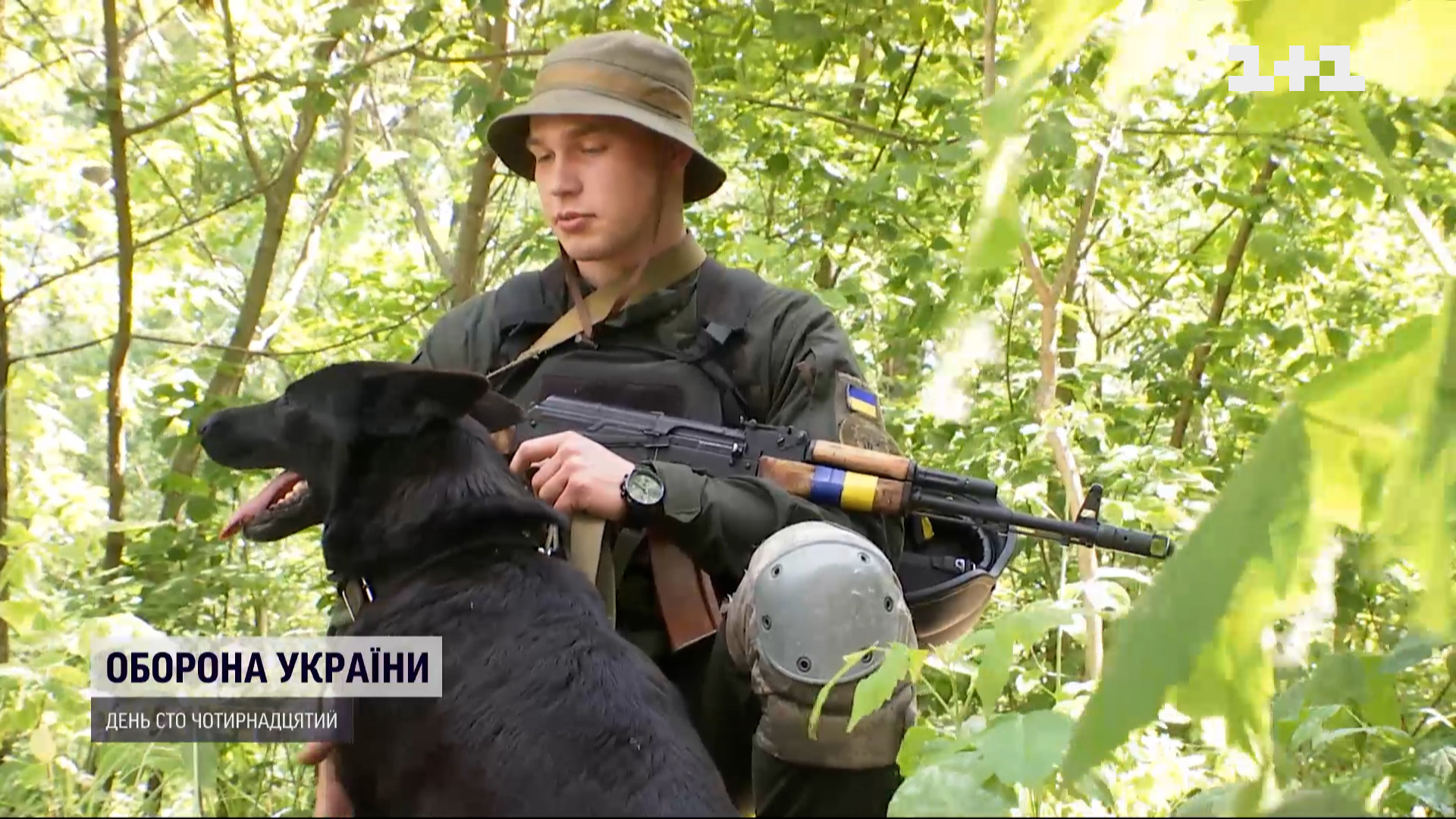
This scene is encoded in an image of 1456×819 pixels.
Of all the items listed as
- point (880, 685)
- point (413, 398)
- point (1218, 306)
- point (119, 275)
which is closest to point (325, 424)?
point (413, 398)

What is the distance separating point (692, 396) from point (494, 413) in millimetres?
549

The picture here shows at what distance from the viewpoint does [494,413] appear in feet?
7.19

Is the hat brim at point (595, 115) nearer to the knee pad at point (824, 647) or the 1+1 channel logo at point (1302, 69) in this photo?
the knee pad at point (824, 647)

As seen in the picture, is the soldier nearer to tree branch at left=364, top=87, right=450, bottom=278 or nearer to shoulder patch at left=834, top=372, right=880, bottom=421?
shoulder patch at left=834, top=372, right=880, bottom=421

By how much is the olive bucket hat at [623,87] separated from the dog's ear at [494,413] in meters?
0.82

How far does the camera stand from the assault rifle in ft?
7.30

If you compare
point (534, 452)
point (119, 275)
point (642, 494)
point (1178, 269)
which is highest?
point (1178, 269)

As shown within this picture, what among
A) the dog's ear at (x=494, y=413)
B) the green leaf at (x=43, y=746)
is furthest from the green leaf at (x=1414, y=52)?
the dog's ear at (x=494, y=413)

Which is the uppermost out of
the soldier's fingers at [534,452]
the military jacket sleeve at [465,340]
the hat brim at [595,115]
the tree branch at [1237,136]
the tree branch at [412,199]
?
the tree branch at [412,199]

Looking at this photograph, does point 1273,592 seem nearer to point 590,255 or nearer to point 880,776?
point 880,776

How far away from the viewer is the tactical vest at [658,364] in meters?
2.55

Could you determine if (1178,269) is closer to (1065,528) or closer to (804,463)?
(1065,528)

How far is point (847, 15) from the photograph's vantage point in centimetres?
409

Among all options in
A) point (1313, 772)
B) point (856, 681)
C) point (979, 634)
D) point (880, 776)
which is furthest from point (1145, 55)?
point (1313, 772)
